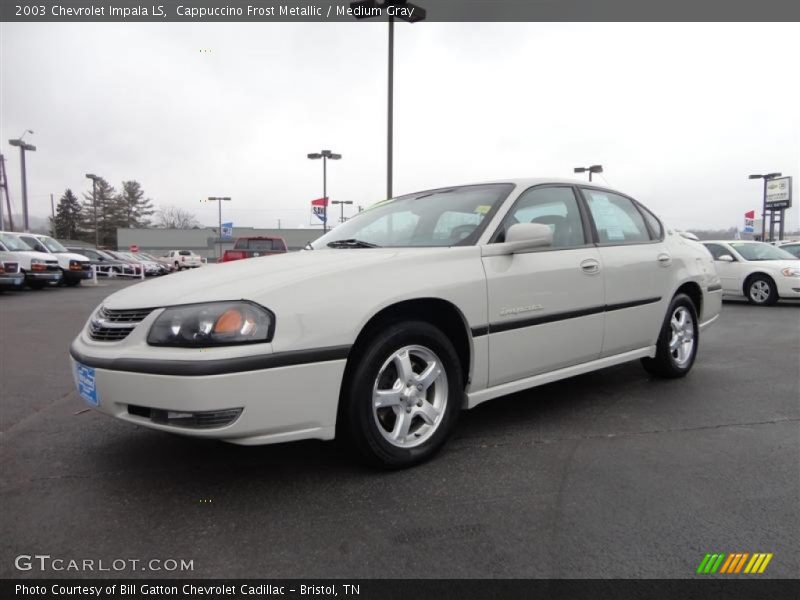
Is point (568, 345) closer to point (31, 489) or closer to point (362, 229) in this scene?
point (362, 229)

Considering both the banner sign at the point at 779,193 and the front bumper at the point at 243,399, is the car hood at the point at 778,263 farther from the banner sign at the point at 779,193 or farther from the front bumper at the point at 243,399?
the banner sign at the point at 779,193

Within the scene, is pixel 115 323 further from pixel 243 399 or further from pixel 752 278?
pixel 752 278

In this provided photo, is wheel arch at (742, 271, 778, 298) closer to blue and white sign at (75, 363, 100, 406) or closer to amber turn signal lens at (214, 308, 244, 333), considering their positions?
amber turn signal lens at (214, 308, 244, 333)

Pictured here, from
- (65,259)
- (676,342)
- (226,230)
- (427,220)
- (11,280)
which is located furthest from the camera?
(226,230)

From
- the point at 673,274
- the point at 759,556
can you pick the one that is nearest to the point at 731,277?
the point at 673,274

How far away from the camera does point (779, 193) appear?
33.7 m

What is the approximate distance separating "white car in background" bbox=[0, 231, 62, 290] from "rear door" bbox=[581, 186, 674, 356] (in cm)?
1594

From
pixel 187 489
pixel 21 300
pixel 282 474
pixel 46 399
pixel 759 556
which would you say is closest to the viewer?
pixel 759 556

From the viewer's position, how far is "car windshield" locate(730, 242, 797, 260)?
37.0ft

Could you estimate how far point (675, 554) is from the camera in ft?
6.54

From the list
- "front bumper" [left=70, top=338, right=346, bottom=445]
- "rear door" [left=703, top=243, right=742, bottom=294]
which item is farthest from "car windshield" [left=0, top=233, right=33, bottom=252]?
"rear door" [left=703, top=243, right=742, bottom=294]

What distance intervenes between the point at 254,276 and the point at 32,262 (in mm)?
16033

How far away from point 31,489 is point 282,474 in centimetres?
119
